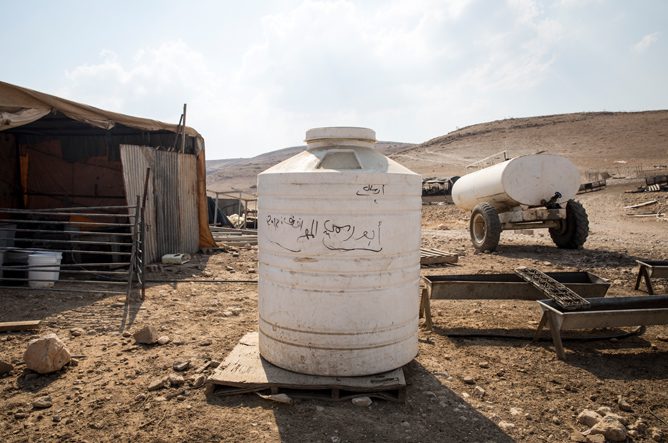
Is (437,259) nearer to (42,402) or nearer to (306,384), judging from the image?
(306,384)

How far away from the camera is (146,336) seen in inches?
180

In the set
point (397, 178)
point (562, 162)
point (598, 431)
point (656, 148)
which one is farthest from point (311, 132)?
point (656, 148)

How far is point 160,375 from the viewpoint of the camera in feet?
12.7

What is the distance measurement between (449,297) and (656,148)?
1712 inches

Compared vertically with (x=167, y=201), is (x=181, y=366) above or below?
below

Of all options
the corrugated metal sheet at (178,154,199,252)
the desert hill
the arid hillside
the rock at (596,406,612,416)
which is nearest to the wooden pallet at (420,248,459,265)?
the corrugated metal sheet at (178,154,199,252)

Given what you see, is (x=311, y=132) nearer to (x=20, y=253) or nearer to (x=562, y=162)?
(x=20, y=253)

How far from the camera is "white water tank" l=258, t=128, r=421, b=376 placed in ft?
11.2

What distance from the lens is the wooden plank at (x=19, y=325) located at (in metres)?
4.91

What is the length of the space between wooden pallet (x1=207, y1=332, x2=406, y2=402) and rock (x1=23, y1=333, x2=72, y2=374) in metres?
1.42

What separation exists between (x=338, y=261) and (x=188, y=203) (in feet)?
26.0

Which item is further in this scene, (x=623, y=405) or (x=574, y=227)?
(x=574, y=227)

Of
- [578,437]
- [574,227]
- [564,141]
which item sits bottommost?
[578,437]

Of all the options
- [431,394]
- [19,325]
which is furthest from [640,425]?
[19,325]
